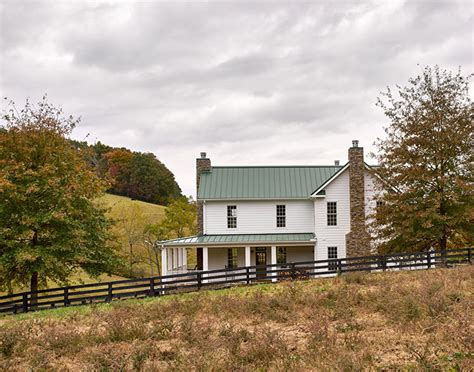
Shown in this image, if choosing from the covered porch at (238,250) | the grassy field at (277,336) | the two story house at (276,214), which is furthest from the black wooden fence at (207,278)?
the two story house at (276,214)

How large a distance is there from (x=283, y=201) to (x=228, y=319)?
23.3 meters

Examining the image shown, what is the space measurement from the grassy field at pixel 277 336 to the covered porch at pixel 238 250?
17.6 m

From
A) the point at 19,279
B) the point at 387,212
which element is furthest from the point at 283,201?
the point at 19,279

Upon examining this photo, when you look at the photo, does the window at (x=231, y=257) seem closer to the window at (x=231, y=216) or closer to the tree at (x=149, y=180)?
the window at (x=231, y=216)

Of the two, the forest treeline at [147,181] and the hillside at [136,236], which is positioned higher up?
the forest treeline at [147,181]

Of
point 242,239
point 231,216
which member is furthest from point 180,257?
point 242,239

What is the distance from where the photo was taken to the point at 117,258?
28031 mm

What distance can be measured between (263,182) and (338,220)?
21.5ft

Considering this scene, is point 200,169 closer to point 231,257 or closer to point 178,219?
point 231,257

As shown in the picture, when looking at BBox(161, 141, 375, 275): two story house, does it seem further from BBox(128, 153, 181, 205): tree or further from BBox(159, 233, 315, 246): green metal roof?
BBox(128, 153, 181, 205): tree

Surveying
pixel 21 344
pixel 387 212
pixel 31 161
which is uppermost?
pixel 31 161

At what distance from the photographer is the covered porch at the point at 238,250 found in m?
34.3

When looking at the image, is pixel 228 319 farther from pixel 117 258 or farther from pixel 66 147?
pixel 66 147

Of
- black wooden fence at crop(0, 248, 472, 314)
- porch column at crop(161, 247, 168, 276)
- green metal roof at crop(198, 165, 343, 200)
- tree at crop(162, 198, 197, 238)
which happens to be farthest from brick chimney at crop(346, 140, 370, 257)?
tree at crop(162, 198, 197, 238)
